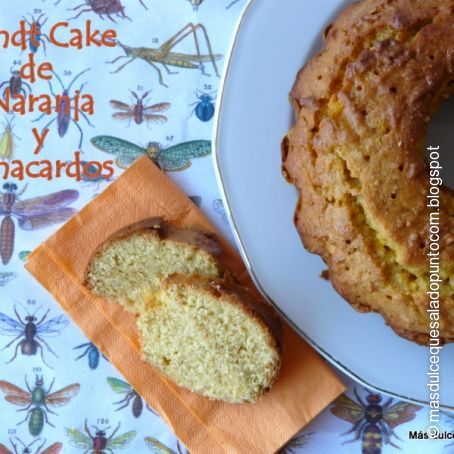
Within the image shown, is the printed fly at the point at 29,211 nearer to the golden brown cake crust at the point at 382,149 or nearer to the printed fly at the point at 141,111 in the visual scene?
the printed fly at the point at 141,111

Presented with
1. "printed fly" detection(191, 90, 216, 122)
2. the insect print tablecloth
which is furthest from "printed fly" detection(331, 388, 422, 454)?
"printed fly" detection(191, 90, 216, 122)

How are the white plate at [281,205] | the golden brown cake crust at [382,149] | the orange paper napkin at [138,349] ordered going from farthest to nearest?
the orange paper napkin at [138,349], the white plate at [281,205], the golden brown cake crust at [382,149]

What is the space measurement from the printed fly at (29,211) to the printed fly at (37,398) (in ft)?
1.35

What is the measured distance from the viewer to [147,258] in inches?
76.4

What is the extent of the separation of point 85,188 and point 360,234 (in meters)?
0.93

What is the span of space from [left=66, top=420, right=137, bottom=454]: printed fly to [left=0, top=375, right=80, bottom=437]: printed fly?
0.10m

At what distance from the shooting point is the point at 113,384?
6.65 feet

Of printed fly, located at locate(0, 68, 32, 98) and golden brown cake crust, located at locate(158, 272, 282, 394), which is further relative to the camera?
printed fly, located at locate(0, 68, 32, 98)

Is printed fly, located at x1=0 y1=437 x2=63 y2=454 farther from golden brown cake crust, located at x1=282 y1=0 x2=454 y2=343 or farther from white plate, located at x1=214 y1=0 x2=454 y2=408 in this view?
golden brown cake crust, located at x1=282 y1=0 x2=454 y2=343

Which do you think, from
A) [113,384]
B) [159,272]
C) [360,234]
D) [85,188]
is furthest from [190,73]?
[113,384]

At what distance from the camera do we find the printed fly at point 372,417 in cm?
199

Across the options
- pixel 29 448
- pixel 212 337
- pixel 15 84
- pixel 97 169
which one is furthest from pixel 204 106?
pixel 29 448

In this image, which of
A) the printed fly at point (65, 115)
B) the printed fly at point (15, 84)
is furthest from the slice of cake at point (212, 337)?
the printed fly at point (15, 84)

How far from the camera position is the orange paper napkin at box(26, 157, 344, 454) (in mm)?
1959
